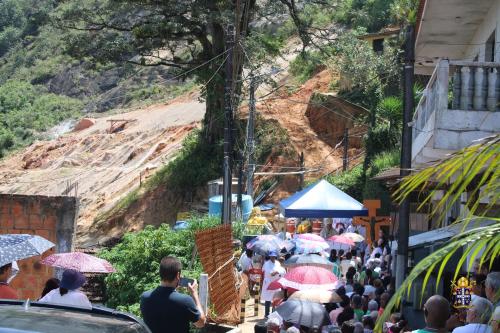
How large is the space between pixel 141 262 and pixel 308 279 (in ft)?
13.4

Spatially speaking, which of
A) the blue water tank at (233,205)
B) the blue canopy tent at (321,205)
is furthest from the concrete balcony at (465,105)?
the blue water tank at (233,205)

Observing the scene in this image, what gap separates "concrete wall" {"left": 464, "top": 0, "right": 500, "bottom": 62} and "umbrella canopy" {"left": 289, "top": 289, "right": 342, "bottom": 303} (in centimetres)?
522

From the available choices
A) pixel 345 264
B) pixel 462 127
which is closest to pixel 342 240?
pixel 345 264

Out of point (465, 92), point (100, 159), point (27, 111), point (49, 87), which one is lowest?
point (100, 159)

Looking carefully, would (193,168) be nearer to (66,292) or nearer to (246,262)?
(246,262)

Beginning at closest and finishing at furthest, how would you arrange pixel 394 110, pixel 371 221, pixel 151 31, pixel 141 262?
pixel 141 262 → pixel 371 221 → pixel 394 110 → pixel 151 31

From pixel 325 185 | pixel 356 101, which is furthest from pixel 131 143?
pixel 325 185

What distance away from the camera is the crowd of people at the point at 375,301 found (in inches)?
221

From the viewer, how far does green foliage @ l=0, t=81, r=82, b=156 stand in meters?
58.2

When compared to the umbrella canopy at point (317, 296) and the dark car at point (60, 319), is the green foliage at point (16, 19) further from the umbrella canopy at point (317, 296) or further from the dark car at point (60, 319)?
the dark car at point (60, 319)

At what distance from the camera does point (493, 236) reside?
3.21 metres

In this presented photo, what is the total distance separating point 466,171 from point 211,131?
3282cm

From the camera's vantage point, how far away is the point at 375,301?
412 inches

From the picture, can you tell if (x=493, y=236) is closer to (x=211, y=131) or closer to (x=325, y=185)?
(x=325, y=185)
